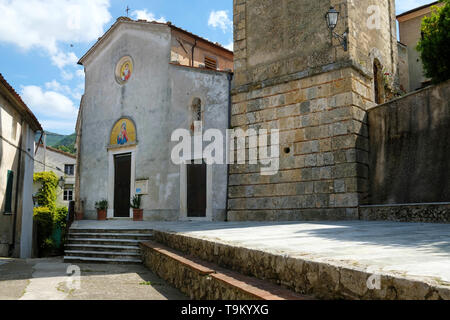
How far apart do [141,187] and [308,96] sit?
7411 mm

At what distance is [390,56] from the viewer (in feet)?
40.7

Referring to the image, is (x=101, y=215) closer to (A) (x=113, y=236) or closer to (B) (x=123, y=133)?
Result: (B) (x=123, y=133)

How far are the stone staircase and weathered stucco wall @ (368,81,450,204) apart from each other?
5.72 metres

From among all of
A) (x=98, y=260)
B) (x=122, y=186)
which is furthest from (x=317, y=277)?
(x=122, y=186)

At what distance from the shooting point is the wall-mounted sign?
48.0ft

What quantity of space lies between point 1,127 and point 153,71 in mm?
6129

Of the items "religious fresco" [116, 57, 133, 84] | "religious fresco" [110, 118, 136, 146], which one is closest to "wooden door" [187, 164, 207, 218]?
"religious fresco" [110, 118, 136, 146]

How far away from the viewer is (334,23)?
9.77 m

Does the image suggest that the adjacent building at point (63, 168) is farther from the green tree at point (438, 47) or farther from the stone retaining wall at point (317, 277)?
the stone retaining wall at point (317, 277)

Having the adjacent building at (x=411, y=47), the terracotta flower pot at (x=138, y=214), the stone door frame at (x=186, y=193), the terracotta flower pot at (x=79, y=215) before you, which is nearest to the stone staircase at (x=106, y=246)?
the stone door frame at (x=186, y=193)

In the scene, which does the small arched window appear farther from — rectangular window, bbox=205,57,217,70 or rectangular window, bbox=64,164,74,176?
rectangular window, bbox=64,164,74,176
